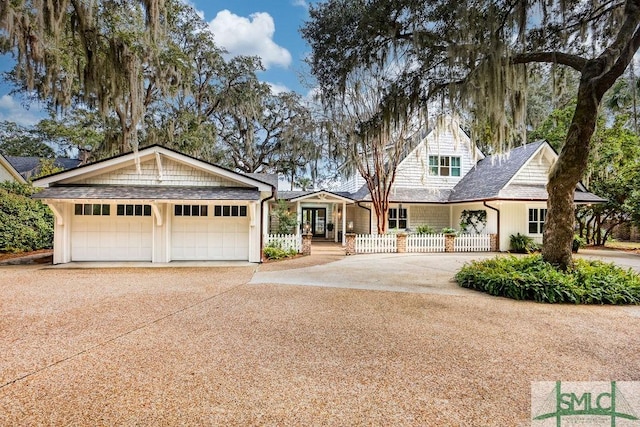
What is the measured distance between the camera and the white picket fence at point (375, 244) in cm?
1397

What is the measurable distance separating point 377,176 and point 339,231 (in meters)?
6.49

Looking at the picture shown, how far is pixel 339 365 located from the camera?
3.35 m

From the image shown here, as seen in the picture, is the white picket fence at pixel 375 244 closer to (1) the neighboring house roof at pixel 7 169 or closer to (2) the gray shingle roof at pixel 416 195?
(2) the gray shingle roof at pixel 416 195

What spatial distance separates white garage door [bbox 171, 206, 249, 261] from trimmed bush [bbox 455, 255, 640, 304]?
7.07 m

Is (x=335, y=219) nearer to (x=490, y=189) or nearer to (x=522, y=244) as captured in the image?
(x=490, y=189)

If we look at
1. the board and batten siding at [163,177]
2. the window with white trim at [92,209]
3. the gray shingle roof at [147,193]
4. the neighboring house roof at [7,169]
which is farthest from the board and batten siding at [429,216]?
the neighboring house roof at [7,169]

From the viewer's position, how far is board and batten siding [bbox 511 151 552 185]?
51.5ft

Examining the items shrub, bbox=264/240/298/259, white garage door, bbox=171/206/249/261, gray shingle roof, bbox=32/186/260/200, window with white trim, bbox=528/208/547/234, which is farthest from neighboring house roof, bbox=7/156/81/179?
window with white trim, bbox=528/208/547/234

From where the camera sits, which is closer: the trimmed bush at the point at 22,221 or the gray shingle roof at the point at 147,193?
the gray shingle roof at the point at 147,193

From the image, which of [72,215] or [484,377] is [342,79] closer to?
[484,377]

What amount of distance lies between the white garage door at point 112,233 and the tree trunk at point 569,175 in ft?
36.8

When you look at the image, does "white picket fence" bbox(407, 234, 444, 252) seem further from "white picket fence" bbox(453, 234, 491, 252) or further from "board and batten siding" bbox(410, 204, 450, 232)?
"board and batten siding" bbox(410, 204, 450, 232)

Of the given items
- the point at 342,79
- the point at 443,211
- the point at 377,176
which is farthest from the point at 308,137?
the point at 342,79
